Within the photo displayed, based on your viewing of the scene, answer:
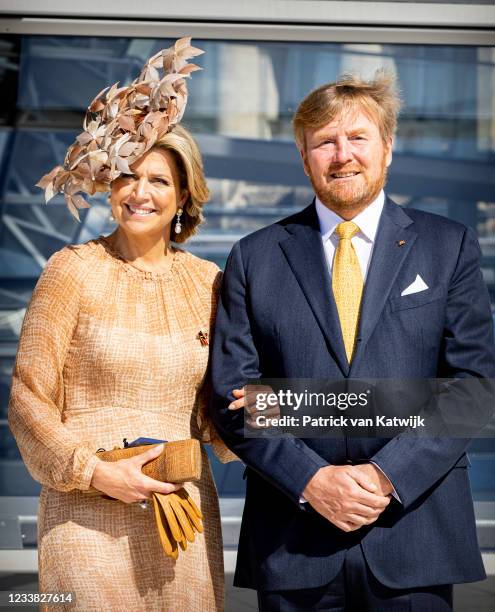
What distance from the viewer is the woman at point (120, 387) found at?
2.99 m

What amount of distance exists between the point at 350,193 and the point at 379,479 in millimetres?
836

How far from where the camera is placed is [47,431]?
9.86 feet

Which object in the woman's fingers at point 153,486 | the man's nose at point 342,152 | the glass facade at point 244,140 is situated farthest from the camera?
the glass facade at point 244,140

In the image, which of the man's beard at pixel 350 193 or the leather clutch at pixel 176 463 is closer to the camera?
the leather clutch at pixel 176 463

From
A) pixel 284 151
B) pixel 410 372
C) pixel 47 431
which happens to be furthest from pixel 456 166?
pixel 47 431

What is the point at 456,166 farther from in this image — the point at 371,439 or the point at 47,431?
the point at 47,431

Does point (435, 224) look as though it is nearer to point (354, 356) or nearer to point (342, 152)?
point (342, 152)

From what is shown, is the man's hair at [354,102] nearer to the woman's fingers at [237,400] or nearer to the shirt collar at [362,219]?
the shirt collar at [362,219]

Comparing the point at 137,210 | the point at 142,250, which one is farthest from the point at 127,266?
the point at 137,210

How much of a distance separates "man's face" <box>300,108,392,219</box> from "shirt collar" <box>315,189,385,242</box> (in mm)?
42

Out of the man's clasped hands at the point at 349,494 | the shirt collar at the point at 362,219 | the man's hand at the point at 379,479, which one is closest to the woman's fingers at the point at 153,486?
the man's clasped hands at the point at 349,494

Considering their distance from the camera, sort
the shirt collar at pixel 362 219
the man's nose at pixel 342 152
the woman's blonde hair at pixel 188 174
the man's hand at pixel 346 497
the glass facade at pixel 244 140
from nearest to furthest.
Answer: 1. the man's hand at pixel 346 497
2. the man's nose at pixel 342 152
3. the shirt collar at pixel 362 219
4. the woman's blonde hair at pixel 188 174
5. the glass facade at pixel 244 140

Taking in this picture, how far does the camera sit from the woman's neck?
3303mm

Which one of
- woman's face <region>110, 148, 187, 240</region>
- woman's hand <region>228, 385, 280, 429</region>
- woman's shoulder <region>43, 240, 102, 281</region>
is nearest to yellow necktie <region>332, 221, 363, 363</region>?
woman's hand <region>228, 385, 280, 429</region>
